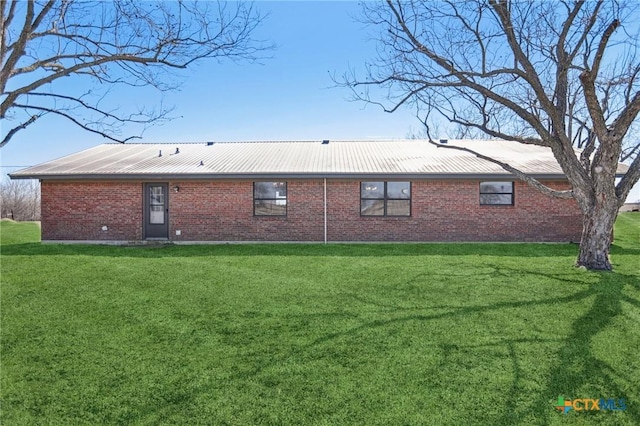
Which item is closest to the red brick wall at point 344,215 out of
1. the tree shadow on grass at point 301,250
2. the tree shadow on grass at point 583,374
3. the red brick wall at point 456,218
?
the red brick wall at point 456,218

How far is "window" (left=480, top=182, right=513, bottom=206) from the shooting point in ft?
40.4

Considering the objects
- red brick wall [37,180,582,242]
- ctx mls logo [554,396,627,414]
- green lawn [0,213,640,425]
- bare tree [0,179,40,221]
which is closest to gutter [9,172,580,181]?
red brick wall [37,180,582,242]

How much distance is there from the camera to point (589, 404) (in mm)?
3508

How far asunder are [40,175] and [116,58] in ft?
26.7

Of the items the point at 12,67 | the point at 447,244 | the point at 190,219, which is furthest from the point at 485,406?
the point at 190,219

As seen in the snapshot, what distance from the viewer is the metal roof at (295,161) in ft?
39.4

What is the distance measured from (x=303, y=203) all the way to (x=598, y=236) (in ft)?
25.1

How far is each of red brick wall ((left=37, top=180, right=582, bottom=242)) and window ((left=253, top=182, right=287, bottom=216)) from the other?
0.57 feet

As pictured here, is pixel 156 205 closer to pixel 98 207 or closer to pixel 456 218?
pixel 98 207

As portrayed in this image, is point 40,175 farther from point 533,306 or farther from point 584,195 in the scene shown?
point 584,195

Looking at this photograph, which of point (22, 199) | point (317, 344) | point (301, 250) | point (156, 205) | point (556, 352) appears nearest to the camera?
point (556, 352)

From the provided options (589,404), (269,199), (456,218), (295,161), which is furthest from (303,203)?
(589,404)

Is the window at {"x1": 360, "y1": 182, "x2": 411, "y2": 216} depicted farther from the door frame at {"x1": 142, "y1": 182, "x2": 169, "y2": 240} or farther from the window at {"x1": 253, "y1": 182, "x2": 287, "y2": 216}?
the door frame at {"x1": 142, "y1": 182, "x2": 169, "y2": 240}

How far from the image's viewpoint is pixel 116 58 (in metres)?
6.31
